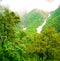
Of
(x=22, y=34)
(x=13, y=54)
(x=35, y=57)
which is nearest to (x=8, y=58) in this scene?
(x=13, y=54)

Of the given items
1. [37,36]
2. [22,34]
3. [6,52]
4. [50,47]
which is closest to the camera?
[6,52]

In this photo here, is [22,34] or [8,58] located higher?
[22,34]

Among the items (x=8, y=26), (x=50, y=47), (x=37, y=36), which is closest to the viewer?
(x=8, y=26)

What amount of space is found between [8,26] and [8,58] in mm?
4022

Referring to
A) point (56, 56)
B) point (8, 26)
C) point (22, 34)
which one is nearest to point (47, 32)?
point (56, 56)

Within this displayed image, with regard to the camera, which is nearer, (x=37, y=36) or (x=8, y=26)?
(x=8, y=26)

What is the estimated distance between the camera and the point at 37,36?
41.0 m

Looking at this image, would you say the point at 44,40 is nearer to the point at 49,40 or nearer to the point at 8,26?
the point at 49,40

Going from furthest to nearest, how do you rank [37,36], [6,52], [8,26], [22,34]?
[22,34]
[37,36]
[8,26]
[6,52]

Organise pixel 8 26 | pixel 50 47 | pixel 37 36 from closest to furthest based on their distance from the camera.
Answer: pixel 8 26 < pixel 50 47 < pixel 37 36

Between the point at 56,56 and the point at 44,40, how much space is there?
9.49 feet

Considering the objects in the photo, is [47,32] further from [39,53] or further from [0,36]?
[0,36]

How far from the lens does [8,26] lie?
30078mm

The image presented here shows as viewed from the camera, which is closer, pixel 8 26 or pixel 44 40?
pixel 8 26
